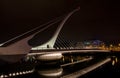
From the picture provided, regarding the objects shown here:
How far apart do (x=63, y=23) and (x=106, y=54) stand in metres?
10.8

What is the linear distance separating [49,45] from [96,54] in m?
10.4

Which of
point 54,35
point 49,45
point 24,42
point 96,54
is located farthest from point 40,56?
point 96,54

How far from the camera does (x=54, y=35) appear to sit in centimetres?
3209

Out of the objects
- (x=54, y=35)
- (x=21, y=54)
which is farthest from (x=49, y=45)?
(x=21, y=54)

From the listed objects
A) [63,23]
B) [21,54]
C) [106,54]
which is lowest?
[106,54]

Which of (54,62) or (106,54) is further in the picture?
(106,54)

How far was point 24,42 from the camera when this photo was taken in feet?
59.0

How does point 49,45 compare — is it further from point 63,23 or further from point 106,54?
point 106,54

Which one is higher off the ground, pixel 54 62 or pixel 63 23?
pixel 63 23

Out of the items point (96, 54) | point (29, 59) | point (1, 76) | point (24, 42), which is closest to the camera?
point (1, 76)

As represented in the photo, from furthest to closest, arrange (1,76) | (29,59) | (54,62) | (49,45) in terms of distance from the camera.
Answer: (49,45) < (29,59) < (54,62) < (1,76)

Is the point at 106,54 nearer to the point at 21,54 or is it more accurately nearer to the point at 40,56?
the point at 40,56

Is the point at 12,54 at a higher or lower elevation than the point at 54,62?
higher

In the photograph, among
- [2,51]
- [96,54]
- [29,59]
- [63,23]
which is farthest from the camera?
[96,54]
